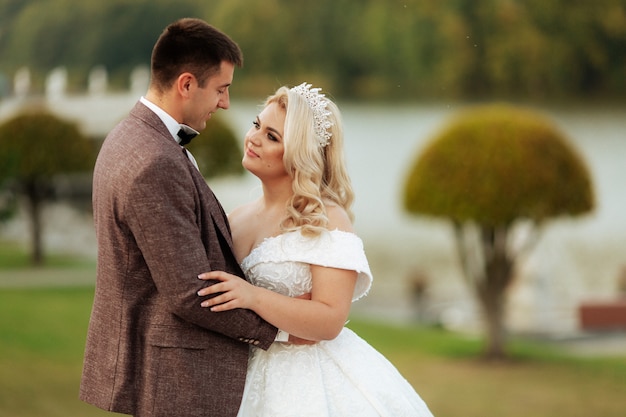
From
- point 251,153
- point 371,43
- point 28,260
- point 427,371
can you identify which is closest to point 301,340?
point 251,153

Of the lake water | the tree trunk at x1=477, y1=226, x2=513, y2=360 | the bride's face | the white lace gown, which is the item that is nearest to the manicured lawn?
the tree trunk at x1=477, y1=226, x2=513, y2=360

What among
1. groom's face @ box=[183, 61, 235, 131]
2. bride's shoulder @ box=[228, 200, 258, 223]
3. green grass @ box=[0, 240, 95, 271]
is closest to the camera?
groom's face @ box=[183, 61, 235, 131]

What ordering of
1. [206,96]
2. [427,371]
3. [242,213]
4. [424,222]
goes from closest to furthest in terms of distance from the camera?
1. [206,96]
2. [242,213]
3. [427,371]
4. [424,222]

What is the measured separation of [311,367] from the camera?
209 cm

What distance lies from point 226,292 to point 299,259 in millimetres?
244

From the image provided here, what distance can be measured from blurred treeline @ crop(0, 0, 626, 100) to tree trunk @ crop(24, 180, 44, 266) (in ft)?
3.80

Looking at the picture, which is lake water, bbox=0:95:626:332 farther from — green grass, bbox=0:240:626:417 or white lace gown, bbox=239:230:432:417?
white lace gown, bbox=239:230:432:417

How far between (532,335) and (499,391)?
139 centimetres

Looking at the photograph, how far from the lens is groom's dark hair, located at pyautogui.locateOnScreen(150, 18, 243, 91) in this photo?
1847 millimetres

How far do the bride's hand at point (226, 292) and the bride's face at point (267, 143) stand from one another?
30cm

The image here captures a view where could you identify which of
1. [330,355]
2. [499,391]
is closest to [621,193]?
[499,391]

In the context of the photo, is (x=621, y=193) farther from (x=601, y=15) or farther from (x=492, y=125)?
(x=492, y=125)

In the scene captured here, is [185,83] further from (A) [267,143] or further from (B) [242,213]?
(B) [242,213]

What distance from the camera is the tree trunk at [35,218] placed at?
31.5 feet
